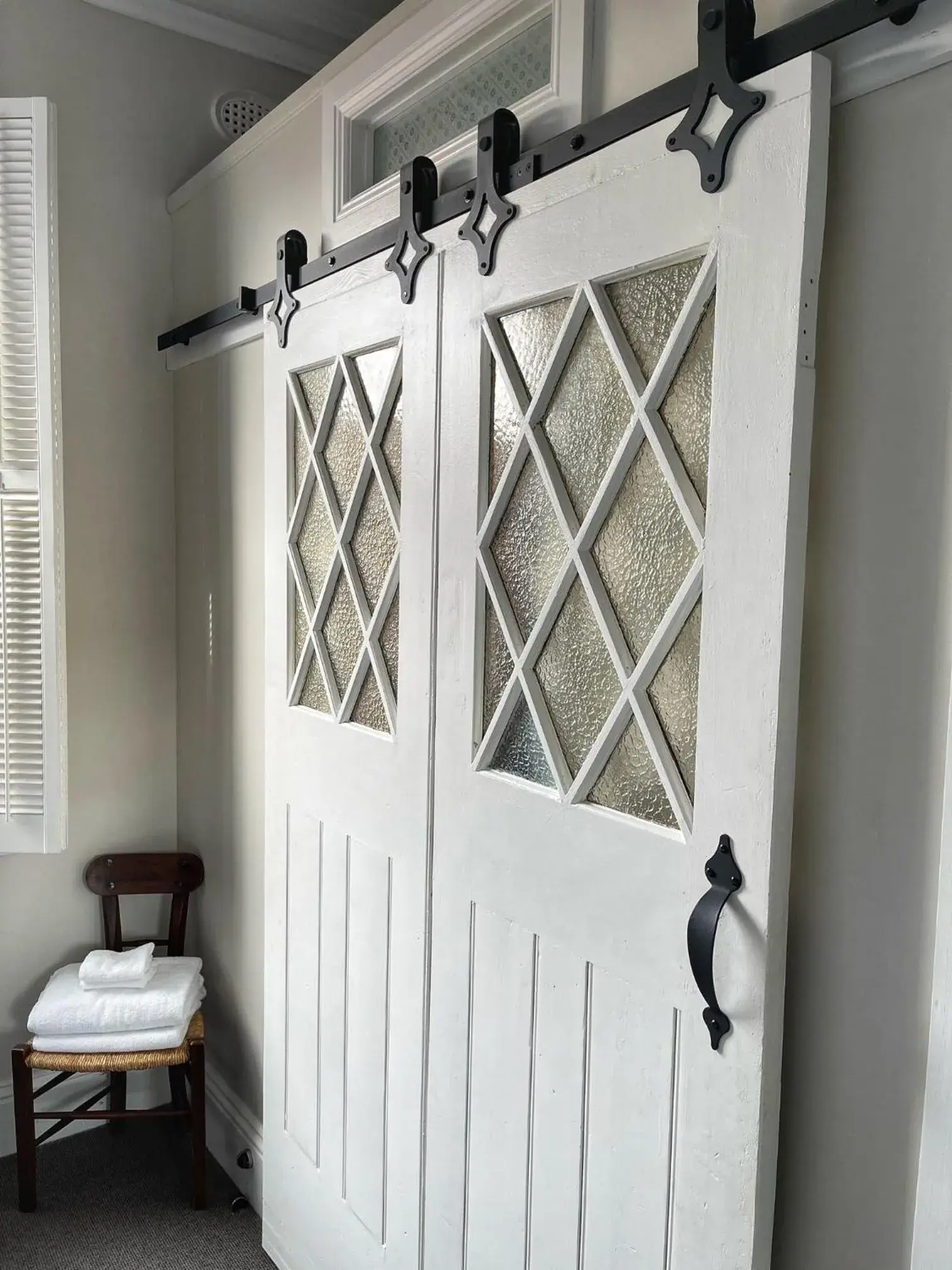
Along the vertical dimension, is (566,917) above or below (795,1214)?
above

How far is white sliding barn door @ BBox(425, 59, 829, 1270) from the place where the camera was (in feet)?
3.14

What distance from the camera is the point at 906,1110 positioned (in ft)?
3.01

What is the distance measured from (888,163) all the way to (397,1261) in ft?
5.65

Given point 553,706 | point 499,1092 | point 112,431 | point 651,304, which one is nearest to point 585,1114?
point 499,1092

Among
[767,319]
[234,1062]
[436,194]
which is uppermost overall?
[436,194]

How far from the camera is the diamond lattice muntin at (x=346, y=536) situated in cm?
156

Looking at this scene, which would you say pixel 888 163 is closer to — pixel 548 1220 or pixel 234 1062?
pixel 548 1220

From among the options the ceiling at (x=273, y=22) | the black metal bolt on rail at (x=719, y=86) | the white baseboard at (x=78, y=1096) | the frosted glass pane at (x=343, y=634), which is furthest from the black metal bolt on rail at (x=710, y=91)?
the white baseboard at (x=78, y=1096)

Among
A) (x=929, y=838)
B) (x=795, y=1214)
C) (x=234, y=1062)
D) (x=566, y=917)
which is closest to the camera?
(x=929, y=838)

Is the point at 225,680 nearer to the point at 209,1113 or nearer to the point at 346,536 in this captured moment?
the point at 346,536

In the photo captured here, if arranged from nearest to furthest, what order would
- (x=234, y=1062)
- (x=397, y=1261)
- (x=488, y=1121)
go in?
(x=488, y=1121) → (x=397, y=1261) → (x=234, y=1062)

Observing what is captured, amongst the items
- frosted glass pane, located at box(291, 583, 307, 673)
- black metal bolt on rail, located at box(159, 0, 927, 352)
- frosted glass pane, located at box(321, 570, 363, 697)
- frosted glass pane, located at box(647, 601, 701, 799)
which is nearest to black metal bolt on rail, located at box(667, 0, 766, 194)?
black metal bolt on rail, located at box(159, 0, 927, 352)

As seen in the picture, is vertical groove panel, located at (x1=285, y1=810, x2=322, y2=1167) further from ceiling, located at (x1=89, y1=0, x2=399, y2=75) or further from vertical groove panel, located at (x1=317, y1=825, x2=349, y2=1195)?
ceiling, located at (x1=89, y1=0, x2=399, y2=75)

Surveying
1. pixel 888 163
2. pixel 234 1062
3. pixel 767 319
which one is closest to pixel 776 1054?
pixel 767 319
